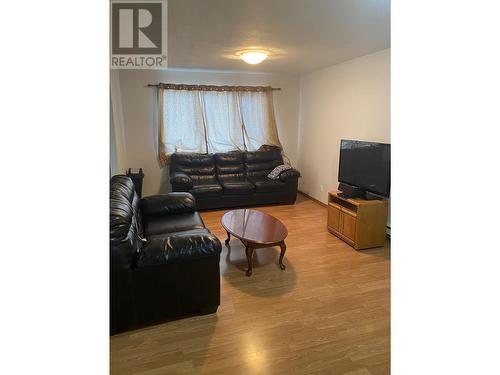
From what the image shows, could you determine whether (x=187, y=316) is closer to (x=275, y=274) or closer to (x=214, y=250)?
(x=214, y=250)

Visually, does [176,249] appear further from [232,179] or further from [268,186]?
[232,179]

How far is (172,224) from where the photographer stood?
125 inches

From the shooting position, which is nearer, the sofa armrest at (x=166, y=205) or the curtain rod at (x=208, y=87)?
the sofa armrest at (x=166, y=205)

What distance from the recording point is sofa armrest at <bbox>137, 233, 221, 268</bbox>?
2.19m

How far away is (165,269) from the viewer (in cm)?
224

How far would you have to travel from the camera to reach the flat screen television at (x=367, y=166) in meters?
3.52

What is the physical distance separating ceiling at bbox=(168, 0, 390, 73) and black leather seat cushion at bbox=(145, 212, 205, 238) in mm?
1892

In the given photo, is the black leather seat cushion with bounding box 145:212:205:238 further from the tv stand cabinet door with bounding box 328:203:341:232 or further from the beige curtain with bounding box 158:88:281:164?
the beige curtain with bounding box 158:88:281:164

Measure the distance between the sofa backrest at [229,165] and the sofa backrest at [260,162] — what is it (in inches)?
4.2

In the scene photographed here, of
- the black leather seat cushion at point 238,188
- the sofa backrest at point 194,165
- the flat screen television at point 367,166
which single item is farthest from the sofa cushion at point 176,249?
the sofa backrest at point 194,165

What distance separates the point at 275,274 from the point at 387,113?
7.95 ft

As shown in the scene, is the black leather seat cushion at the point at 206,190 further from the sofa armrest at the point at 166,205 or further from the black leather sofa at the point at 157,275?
the black leather sofa at the point at 157,275
